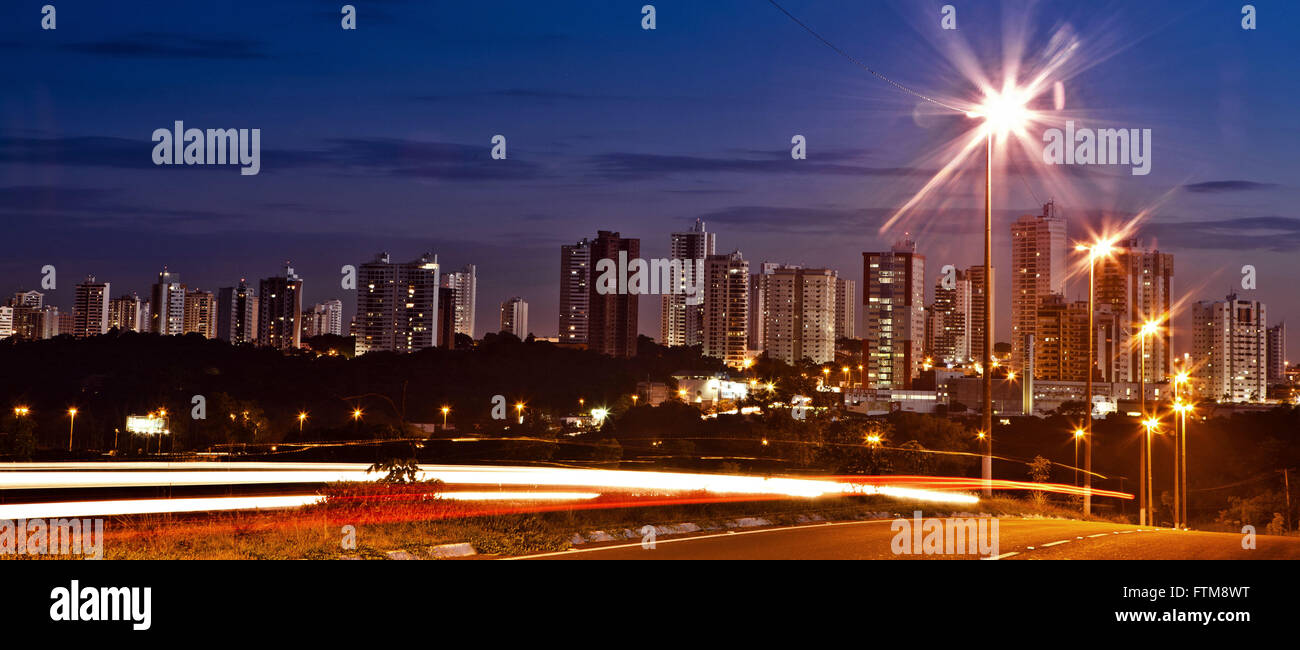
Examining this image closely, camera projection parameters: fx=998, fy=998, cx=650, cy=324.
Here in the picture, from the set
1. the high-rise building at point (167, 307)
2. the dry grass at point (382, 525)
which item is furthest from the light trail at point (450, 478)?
the high-rise building at point (167, 307)

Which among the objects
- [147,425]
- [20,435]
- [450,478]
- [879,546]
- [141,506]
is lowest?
[147,425]

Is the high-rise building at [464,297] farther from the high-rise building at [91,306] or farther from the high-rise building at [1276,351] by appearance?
the high-rise building at [1276,351]

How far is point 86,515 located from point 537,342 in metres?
112

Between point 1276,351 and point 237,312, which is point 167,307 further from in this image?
point 1276,351

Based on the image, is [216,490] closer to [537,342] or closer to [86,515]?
[86,515]

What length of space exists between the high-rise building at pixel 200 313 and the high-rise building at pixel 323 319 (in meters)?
16.1

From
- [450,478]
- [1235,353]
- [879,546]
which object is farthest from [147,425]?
[1235,353]

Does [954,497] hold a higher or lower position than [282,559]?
lower

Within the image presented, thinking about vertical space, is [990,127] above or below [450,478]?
above

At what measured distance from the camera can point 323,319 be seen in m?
174

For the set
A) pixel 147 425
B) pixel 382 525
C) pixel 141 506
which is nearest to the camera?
pixel 141 506

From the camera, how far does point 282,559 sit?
1162 cm

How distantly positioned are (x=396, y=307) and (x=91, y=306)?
3849 centimetres
